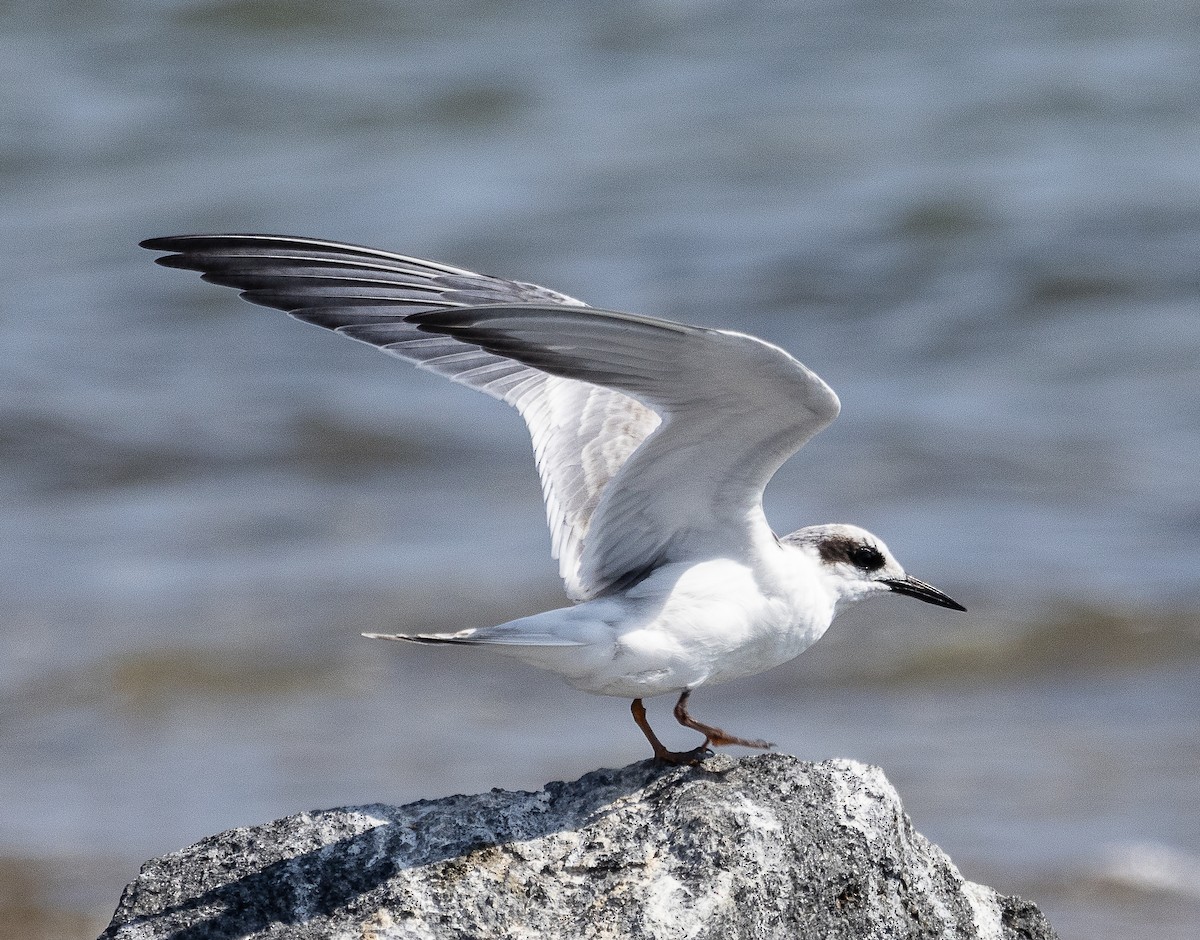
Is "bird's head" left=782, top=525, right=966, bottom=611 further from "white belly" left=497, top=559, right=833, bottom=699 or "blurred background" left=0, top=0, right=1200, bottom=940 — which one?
"blurred background" left=0, top=0, right=1200, bottom=940

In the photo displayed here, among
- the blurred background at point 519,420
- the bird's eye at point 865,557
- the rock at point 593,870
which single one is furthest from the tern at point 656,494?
the blurred background at point 519,420

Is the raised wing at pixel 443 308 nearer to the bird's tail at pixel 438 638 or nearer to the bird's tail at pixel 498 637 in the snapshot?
the bird's tail at pixel 498 637

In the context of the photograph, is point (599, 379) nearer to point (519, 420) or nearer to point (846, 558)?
point (846, 558)

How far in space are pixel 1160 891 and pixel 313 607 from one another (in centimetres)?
482

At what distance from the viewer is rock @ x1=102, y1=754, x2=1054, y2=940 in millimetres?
3637

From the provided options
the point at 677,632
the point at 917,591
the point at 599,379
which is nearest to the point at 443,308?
the point at 599,379

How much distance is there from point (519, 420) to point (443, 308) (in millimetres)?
7811

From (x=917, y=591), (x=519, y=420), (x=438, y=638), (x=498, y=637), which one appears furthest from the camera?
(x=519, y=420)

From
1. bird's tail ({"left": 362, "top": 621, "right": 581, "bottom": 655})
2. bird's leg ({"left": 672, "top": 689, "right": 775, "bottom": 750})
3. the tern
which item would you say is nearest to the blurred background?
bird's leg ({"left": 672, "top": 689, "right": 775, "bottom": 750})

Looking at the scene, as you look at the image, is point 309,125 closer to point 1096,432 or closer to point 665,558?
point 1096,432

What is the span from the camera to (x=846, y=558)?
189 inches

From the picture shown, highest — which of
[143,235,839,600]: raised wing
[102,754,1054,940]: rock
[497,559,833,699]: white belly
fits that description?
[143,235,839,600]: raised wing

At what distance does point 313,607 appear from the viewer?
364 inches

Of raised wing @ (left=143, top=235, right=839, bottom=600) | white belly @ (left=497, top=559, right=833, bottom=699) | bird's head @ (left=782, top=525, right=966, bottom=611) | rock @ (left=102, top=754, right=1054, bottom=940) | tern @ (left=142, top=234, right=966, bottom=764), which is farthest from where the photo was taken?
bird's head @ (left=782, top=525, right=966, bottom=611)
